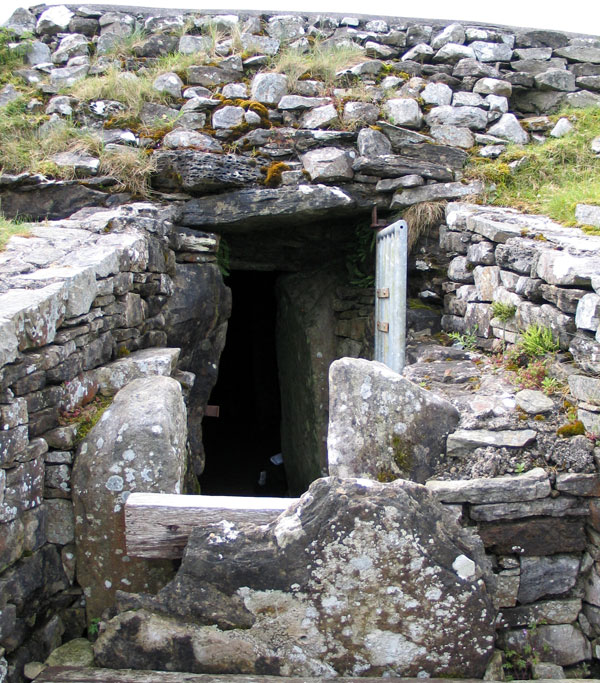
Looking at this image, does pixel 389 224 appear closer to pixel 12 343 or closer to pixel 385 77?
pixel 385 77

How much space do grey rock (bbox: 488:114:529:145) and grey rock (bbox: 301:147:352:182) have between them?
1719 millimetres

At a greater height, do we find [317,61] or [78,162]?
[317,61]

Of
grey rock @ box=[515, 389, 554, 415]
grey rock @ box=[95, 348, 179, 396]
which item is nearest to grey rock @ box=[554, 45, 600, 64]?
grey rock @ box=[515, 389, 554, 415]

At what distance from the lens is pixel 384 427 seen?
3299mm

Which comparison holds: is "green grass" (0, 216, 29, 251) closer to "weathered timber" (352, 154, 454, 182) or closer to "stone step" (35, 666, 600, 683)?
"stone step" (35, 666, 600, 683)

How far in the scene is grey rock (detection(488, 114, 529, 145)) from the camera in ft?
20.0

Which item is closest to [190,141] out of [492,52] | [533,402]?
[492,52]

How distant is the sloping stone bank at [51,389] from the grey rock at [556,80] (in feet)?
16.3

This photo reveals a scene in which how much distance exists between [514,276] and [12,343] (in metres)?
3.20

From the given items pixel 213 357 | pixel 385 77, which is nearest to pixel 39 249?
pixel 213 357

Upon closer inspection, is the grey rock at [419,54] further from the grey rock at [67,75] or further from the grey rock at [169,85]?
the grey rock at [67,75]

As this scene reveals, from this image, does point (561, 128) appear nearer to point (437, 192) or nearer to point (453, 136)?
point (453, 136)

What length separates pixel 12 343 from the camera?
2.68m

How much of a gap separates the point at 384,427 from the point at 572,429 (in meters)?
0.99
